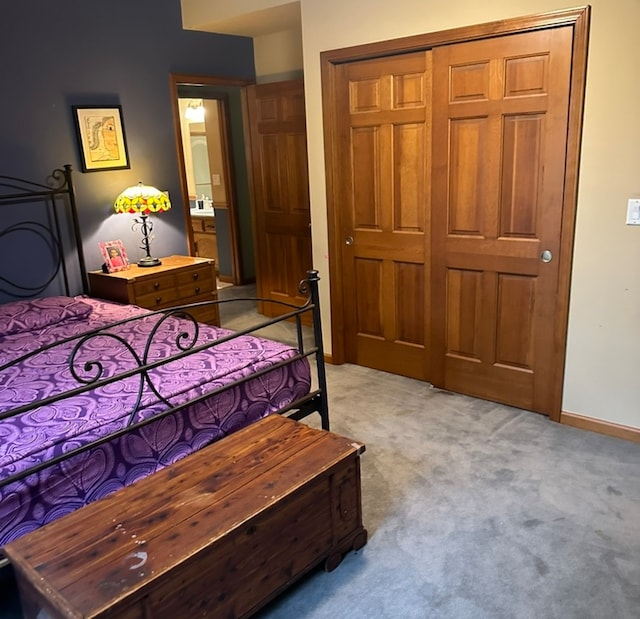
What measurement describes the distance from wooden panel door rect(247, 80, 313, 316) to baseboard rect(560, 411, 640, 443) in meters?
2.46

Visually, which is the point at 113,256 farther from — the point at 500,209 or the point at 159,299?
the point at 500,209

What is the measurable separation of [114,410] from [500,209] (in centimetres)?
221

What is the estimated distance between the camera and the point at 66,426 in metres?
2.03

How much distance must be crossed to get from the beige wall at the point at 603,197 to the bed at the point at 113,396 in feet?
4.57

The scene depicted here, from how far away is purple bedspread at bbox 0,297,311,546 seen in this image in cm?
191

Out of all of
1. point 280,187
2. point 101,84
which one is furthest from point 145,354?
point 280,187

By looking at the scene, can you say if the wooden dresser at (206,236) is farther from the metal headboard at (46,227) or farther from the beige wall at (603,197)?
the beige wall at (603,197)

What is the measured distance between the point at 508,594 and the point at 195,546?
1107 millimetres

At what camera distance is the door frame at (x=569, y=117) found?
2785mm

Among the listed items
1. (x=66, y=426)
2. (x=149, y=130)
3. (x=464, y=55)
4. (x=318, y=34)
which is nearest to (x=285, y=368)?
(x=66, y=426)

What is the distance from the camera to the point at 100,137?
4.09 meters

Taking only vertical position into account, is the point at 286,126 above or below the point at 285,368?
above

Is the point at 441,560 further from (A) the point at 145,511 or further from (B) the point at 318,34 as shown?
(B) the point at 318,34

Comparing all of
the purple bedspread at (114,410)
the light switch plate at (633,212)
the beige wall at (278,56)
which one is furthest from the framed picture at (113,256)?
the light switch plate at (633,212)
